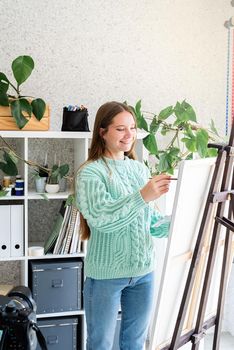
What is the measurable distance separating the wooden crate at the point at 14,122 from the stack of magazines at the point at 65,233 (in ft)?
1.48

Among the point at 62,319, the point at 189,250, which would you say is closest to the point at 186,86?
the point at 62,319

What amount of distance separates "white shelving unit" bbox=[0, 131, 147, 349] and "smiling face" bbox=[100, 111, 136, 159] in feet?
2.44

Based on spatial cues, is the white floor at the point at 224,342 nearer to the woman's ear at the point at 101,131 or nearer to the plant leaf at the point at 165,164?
the plant leaf at the point at 165,164

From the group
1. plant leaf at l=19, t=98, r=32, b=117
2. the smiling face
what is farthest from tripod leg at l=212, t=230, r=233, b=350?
plant leaf at l=19, t=98, r=32, b=117

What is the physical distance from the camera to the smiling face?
2041mm

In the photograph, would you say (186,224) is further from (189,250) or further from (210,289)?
(210,289)

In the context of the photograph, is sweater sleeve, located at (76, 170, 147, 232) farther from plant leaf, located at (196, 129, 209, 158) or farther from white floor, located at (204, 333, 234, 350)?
white floor, located at (204, 333, 234, 350)

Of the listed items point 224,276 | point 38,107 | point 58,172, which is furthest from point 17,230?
point 224,276

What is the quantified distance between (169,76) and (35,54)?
85cm

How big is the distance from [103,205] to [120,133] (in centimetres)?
31

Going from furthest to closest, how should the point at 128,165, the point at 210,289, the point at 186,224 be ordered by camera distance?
the point at 128,165, the point at 210,289, the point at 186,224

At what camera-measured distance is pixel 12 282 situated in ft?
10.3

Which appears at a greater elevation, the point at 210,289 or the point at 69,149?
the point at 69,149

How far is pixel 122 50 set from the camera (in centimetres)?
321
